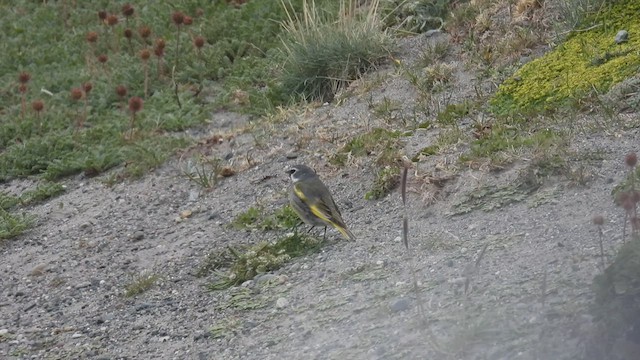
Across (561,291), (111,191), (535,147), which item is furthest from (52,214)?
(561,291)

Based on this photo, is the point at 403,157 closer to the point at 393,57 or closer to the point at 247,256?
the point at 247,256

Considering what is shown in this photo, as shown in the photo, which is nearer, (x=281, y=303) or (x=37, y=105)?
(x=281, y=303)

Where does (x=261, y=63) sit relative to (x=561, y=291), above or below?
below

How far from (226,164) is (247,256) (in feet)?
8.24

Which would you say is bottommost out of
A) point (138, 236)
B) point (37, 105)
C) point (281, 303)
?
point (138, 236)

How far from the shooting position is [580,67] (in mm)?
9391

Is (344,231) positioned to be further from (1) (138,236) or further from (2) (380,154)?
(1) (138,236)

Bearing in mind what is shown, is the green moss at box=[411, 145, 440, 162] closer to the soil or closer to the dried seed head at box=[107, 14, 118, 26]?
the soil

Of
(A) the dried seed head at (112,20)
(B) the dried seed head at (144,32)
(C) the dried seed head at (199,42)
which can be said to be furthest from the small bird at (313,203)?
(A) the dried seed head at (112,20)

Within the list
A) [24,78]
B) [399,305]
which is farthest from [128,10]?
[399,305]

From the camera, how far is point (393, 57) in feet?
36.8

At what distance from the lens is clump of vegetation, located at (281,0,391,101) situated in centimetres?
1116

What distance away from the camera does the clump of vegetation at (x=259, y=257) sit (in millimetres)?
7781

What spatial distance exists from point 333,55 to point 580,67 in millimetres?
2693
